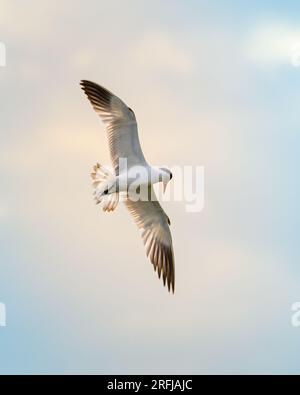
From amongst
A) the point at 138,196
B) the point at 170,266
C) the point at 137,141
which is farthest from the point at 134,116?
the point at 170,266

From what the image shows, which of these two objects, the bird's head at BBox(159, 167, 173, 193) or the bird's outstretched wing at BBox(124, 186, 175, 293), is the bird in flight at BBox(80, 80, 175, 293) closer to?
the bird's head at BBox(159, 167, 173, 193)

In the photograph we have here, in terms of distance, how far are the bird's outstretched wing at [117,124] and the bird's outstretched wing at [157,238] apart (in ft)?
3.37

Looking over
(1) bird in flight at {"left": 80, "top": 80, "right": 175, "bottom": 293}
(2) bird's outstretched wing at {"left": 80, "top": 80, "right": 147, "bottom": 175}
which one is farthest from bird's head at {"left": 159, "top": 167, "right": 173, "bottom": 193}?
(2) bird's outstretched wing at {"left": 80, "top": 80, "right": 147, "bottom": 175}

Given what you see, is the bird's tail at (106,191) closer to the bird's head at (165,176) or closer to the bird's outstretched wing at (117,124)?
the bird's outstretched wing at (117,124)

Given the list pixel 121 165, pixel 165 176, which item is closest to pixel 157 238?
pixel 165 176

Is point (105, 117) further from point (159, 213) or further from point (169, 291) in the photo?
point (169, 291)

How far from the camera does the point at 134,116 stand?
1594 cm

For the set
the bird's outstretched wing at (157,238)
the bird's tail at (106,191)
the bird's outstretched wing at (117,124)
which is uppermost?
the bird's outstretched wing at (117,124)

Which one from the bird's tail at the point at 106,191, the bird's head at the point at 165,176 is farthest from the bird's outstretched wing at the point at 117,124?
the bird's head at the point at 165,176

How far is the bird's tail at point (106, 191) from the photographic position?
16.1 meters

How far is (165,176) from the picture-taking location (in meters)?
16.0

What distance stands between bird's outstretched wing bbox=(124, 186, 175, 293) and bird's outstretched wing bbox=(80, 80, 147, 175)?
103 cm
